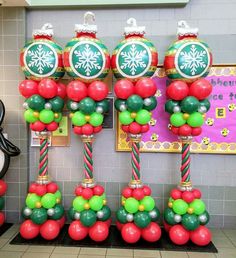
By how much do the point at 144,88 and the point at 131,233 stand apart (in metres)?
1.42

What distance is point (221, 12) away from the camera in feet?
10.1

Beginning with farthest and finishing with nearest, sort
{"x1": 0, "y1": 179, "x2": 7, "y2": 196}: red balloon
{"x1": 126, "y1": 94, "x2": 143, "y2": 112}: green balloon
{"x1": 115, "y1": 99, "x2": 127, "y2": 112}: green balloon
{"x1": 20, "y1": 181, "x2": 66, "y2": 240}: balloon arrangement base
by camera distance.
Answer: {"x1": 0, "y1": 179, "x2": 7, "y2": 196}: red balloon → {"x1": 20, "y1": 181, "x2": 66, "y2": 240}: balloon arrangement base → {"x1": 115, "y1": 99, "x2": 127, "y2": 112}: green balloon → {"x1": 126, "y1": 94, "x2": 143, "y2": 112}: green balloon

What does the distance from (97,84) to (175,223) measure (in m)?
1.60

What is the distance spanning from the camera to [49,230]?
2801 mm

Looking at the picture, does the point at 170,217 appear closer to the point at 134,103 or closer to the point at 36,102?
the point at 134,103

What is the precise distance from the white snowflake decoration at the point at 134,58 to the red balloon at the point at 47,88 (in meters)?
0.74

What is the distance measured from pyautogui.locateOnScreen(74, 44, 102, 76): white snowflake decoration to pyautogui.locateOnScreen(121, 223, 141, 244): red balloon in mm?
1593

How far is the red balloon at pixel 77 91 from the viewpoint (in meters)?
2.64

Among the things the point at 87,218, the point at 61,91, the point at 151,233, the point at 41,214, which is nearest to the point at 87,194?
the point at 87,218

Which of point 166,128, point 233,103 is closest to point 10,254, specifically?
point 166,128

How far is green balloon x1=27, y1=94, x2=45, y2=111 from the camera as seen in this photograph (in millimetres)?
2699

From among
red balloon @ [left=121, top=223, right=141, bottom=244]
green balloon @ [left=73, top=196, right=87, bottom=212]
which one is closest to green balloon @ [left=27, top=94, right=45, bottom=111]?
green balloon @ [left=73, top=196, right=87, bottom=212]

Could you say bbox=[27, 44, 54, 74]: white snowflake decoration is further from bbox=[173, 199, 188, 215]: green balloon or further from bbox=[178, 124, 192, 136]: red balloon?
bbox=[173, 199, 188, 215]: green balloon

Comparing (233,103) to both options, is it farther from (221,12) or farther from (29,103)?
(29,103)
